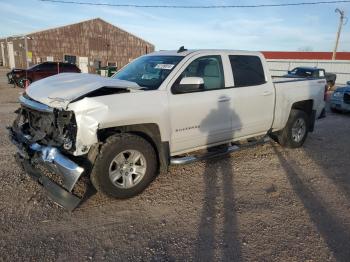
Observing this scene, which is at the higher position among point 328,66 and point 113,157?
point 328,66

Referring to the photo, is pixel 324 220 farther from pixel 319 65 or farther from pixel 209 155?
pixel 319 65

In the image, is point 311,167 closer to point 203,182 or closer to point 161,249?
point 203,182

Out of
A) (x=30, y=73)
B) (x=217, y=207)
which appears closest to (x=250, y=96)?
(x=217, y=207)

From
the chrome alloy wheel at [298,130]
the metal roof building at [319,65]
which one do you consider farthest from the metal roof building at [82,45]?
the chrome alloy wheel at [298,130]

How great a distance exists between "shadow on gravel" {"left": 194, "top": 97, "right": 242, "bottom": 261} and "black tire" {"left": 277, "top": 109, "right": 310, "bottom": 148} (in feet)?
4.67

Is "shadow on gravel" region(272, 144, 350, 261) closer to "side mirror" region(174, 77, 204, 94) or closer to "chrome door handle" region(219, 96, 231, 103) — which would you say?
"chrome door handle" region(219, 96, 231, 103)

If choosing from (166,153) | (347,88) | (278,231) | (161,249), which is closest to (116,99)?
(166,153)

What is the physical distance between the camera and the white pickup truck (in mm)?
3914

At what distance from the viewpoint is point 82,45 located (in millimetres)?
39750

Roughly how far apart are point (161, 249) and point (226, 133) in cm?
258

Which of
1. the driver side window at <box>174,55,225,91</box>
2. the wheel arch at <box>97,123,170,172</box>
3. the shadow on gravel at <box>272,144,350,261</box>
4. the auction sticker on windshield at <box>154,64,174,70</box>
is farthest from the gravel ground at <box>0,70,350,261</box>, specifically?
the auction sticker on windshield at <box>154,64,174,70</box>

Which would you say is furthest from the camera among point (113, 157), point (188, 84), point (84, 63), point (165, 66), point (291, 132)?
point (84, 63)

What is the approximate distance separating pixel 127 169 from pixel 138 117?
696mm

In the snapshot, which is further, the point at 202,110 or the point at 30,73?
the point at 30,73
